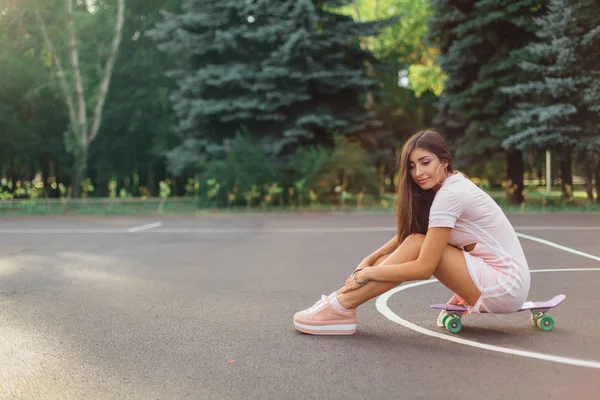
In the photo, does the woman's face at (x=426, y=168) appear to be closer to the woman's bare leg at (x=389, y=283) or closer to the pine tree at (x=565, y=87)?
the woman's bare leg at (x=389, y=283)

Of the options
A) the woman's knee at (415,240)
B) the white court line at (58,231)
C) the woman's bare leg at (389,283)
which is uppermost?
the woman's knee at (415,240)

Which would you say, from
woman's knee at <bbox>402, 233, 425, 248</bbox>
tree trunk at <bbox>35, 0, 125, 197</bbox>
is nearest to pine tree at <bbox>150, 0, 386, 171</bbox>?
tree trunk at <bbox>35, 0, 125, 197</bbox>

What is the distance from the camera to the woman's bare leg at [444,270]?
5.10m

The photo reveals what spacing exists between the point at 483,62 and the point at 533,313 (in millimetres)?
18883

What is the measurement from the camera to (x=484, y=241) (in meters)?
5.19

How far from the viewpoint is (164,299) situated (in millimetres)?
7180

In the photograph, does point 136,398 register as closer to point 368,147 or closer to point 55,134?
point 368,147

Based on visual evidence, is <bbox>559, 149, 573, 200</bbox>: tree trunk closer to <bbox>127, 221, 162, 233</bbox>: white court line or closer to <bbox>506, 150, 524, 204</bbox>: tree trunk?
Result: <bbox>506, 150, 524, 204</bbox>: tree trunk

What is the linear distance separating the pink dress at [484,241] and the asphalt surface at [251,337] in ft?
1.09

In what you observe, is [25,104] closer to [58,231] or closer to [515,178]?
[58,231]

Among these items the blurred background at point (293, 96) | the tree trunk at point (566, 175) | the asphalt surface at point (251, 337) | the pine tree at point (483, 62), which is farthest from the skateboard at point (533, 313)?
the pine tree at point (483, 62)

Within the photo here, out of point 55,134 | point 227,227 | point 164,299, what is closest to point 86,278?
point 164,299

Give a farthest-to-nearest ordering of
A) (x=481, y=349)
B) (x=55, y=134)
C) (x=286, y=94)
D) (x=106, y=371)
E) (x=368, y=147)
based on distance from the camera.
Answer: (x=55, y=134) → (x=368, y=147) → (x=286, y=94) → (x=481, y=349) → (x=106, y=371)

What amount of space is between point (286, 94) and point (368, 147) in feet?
13.1
